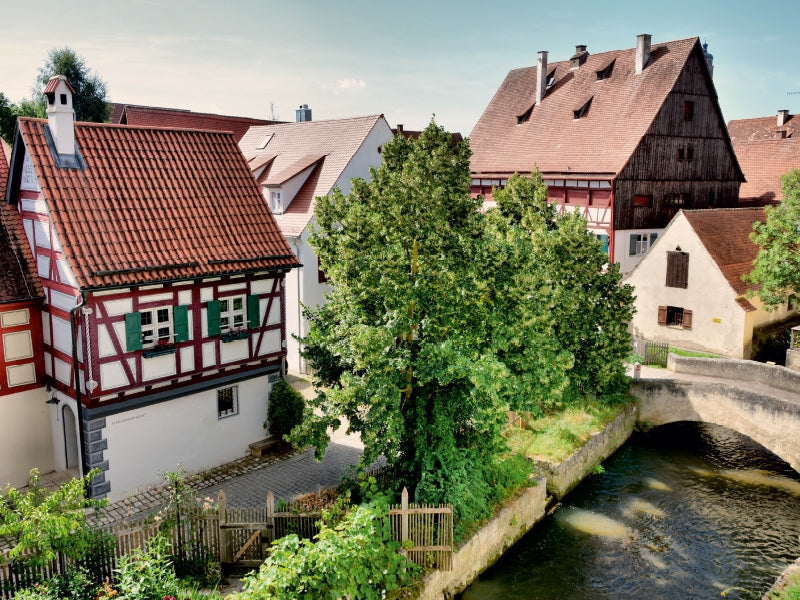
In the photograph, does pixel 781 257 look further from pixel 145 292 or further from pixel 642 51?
pixel 145 292

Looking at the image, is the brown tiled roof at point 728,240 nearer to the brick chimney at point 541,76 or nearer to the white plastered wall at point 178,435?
the brick chimney at point 541,76

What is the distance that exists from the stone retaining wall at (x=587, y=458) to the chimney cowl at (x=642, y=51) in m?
19.7

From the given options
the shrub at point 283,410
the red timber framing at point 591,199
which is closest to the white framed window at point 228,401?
the shrub at point 283,410

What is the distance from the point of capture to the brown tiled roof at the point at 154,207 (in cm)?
1536

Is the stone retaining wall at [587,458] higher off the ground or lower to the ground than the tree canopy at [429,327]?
lower

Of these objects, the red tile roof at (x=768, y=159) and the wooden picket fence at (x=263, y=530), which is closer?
the wooden picket fence at (x=263, y=530)

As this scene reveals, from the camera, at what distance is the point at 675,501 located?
756 inches

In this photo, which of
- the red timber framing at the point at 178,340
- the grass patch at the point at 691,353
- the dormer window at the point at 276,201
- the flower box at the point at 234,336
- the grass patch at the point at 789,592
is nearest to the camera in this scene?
the grass patch at the point at 789,592

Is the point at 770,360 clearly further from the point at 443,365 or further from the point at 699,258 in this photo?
the point at 443,365

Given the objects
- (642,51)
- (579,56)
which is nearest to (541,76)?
(579,56)

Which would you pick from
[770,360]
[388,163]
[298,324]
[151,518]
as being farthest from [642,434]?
[151,518]

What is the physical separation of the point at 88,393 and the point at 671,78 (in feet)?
98.9

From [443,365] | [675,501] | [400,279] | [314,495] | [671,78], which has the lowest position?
[675,501]

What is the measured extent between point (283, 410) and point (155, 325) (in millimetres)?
4394
